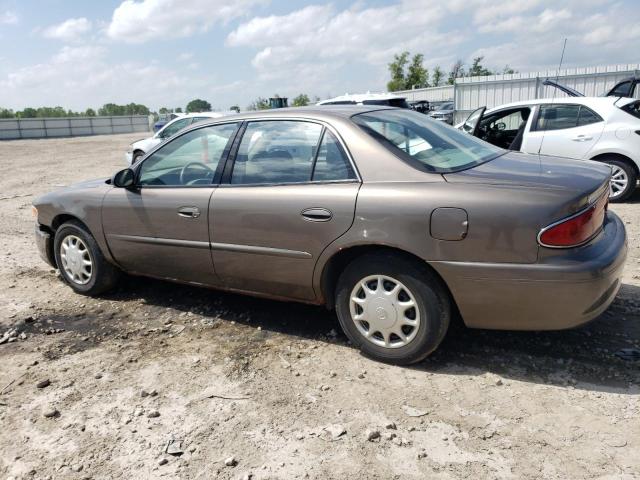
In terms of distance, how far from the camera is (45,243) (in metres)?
5.09

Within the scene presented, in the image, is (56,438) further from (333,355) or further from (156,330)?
(333,355)

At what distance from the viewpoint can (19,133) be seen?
1770 inches

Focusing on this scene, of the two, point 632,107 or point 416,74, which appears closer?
point 632,107

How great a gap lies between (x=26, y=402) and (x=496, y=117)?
793cm

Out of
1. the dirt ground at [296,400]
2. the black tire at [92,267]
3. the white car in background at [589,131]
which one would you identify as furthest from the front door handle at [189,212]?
the white car in background at [589,131]

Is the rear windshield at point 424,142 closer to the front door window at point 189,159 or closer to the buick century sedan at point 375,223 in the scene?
the buick century sedan at point 375,223

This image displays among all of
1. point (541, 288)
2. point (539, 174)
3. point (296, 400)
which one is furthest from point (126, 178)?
point (541, 288)

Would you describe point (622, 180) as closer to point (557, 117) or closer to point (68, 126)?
point (557, 117)

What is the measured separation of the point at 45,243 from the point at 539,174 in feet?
14.3

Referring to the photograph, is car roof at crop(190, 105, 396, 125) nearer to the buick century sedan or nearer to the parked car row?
the buick century sedan

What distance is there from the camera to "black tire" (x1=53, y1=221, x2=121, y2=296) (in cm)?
469

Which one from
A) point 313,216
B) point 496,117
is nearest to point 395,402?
point 313,216

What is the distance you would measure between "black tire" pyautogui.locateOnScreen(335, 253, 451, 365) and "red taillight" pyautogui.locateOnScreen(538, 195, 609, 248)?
0.65 meters

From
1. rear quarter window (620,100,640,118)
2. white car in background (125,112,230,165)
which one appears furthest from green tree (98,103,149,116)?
rear quarter window (620,100,640,118)
